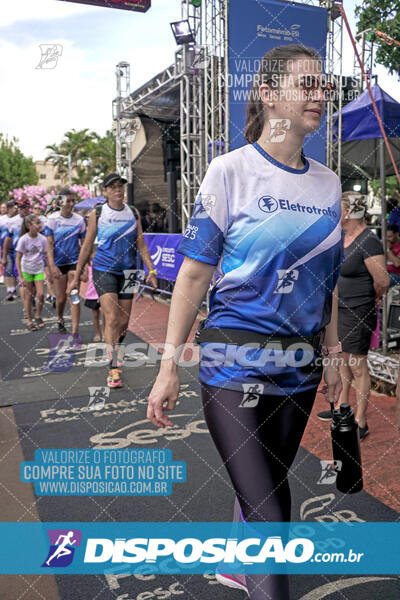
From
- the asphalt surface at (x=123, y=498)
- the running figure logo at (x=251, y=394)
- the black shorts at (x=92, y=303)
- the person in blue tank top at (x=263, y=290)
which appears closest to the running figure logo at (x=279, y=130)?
the person in blue tank top at (x=263, y=290)

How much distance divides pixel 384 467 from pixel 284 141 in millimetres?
2622

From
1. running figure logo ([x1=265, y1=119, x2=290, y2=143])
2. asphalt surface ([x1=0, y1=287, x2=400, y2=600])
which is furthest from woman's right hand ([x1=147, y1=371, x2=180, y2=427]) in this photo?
asphalt surface ([x1=0, y1=287, x2=400, y2=600])

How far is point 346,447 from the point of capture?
2.17 meters

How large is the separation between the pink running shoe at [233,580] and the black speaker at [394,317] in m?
3.99

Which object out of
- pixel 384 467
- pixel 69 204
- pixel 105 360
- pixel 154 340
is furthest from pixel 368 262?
pixel 69 204

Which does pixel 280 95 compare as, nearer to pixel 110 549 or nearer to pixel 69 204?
pixel 110 549

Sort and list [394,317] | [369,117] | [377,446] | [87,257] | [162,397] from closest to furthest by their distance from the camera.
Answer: [162,397] → [377,446] → [87,257] → [394,317] → [369,117]

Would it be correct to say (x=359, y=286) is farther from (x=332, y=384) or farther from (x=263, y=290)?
(x=263, y=290)

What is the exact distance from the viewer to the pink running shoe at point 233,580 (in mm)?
2329

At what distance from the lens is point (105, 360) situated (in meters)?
6.67

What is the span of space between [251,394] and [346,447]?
731 millimetres

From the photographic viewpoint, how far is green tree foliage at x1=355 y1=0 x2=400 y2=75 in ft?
44.5

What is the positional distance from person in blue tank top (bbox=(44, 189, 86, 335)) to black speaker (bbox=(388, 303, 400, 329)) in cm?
411

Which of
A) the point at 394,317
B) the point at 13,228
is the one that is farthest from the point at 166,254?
the point at 394,317
